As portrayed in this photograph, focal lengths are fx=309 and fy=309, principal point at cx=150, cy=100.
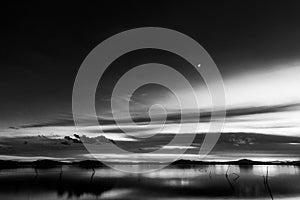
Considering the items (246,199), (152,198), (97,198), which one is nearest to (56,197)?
(97,198)

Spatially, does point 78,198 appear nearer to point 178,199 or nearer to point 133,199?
point 133,199

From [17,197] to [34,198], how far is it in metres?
2.26

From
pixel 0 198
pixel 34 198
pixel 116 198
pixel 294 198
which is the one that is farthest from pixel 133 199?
pixel 294 198

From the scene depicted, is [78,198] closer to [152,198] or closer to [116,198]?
[116,198]

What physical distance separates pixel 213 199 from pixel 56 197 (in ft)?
71.1

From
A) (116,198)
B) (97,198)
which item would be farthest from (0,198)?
(116,198)

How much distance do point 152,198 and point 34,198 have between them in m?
16.2

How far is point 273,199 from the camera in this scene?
42594 millimetres

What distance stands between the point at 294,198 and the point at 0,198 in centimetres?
3950

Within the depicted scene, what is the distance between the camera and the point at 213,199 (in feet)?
137

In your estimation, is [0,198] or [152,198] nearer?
[0,198]

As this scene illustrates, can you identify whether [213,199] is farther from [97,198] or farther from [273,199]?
[97,198]

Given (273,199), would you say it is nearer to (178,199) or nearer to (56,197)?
(178,199)

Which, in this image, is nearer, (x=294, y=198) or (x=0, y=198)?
(x=0, y=198)
